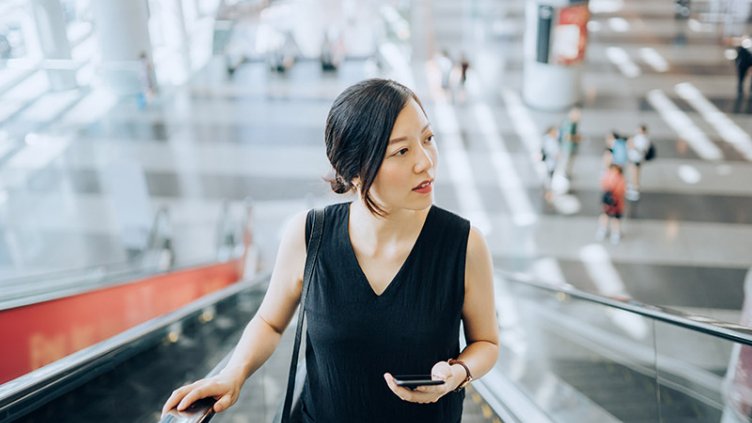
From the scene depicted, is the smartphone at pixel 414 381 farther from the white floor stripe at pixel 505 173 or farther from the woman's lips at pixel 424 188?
the white floor stripe at pixel 505 173

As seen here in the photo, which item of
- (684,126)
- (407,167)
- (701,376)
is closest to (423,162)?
(407,167)

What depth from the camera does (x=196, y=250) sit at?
9.44 metres

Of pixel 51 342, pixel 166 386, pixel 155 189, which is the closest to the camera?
pixel 166 386

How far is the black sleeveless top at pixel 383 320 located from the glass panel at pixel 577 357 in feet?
5.77

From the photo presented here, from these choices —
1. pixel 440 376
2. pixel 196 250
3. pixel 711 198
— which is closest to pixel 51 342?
pixel 440 376

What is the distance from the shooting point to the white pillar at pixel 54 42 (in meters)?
6.90

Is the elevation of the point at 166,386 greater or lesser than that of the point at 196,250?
greater

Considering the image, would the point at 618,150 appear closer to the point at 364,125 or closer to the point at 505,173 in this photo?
the point at 505,173

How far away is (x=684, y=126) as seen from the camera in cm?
1250

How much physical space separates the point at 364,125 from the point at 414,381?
0.61 meters

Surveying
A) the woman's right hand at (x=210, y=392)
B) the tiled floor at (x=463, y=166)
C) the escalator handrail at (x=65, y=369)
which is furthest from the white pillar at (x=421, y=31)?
the woman's right hand at (x=210, y=392)

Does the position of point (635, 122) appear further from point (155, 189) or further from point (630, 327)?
point (630, 327)

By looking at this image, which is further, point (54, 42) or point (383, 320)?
point (54, 42)

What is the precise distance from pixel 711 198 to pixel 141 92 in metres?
9.15
